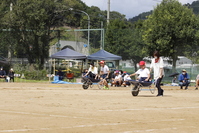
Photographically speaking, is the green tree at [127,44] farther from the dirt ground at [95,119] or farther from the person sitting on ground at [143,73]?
the dirt ground at [95,119]

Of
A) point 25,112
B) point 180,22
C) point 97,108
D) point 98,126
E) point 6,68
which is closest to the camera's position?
point 98,126

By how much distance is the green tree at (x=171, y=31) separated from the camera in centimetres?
4572

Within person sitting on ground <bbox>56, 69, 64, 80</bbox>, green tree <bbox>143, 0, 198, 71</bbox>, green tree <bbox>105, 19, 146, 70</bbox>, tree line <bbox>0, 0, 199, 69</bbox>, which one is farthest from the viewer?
green tree <bbox>105, 19, 146, 70</bbox>

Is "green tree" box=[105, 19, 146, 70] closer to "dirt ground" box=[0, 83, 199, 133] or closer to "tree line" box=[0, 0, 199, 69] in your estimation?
"tree line" box=[0, 0, 199, 69]

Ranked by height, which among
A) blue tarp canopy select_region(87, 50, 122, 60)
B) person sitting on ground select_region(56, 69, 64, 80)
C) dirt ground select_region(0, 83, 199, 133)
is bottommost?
dirt ground select_region(0, 83, 199, 133)

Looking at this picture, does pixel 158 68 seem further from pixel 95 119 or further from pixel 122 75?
pixel 122 75

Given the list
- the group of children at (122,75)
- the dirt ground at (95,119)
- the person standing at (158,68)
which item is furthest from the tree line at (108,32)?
the dirt ground at (95,119)

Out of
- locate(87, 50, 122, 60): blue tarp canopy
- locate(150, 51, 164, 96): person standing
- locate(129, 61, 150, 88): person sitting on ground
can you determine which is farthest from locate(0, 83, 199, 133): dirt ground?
locate(87, 50, 122, 60): blue tarp canopy

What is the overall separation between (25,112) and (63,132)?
3.11m

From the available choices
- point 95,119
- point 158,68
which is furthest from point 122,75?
point 95,119

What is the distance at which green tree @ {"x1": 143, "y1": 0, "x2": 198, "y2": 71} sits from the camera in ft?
150

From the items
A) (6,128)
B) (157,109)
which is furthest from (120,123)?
(157,109)

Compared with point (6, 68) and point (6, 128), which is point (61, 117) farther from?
point (6, 68)

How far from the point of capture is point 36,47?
45.2 meters
